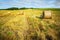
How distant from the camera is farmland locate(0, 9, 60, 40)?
262cm

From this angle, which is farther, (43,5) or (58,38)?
(43,5)

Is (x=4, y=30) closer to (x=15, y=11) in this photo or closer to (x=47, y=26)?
(x=15, y=11)

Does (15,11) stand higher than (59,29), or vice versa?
(15,11)

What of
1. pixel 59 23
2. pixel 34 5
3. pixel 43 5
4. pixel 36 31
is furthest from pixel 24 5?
pixel 59 23

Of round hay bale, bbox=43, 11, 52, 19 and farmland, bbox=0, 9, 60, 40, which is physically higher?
round hay bale, bbox=43, 11, 52, 19

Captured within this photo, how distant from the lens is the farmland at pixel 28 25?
2.62m

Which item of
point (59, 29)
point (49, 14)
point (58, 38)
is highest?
point (49, 14)

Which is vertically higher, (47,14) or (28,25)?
(47,14)

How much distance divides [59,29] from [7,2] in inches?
46.8

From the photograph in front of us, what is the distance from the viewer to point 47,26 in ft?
8.80

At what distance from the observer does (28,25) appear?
2717 mm

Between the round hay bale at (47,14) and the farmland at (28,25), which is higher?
the round hay bale at (47,14)

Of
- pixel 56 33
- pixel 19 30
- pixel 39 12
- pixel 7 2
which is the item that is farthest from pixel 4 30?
pixel 56 33

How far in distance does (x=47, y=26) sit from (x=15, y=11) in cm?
72
